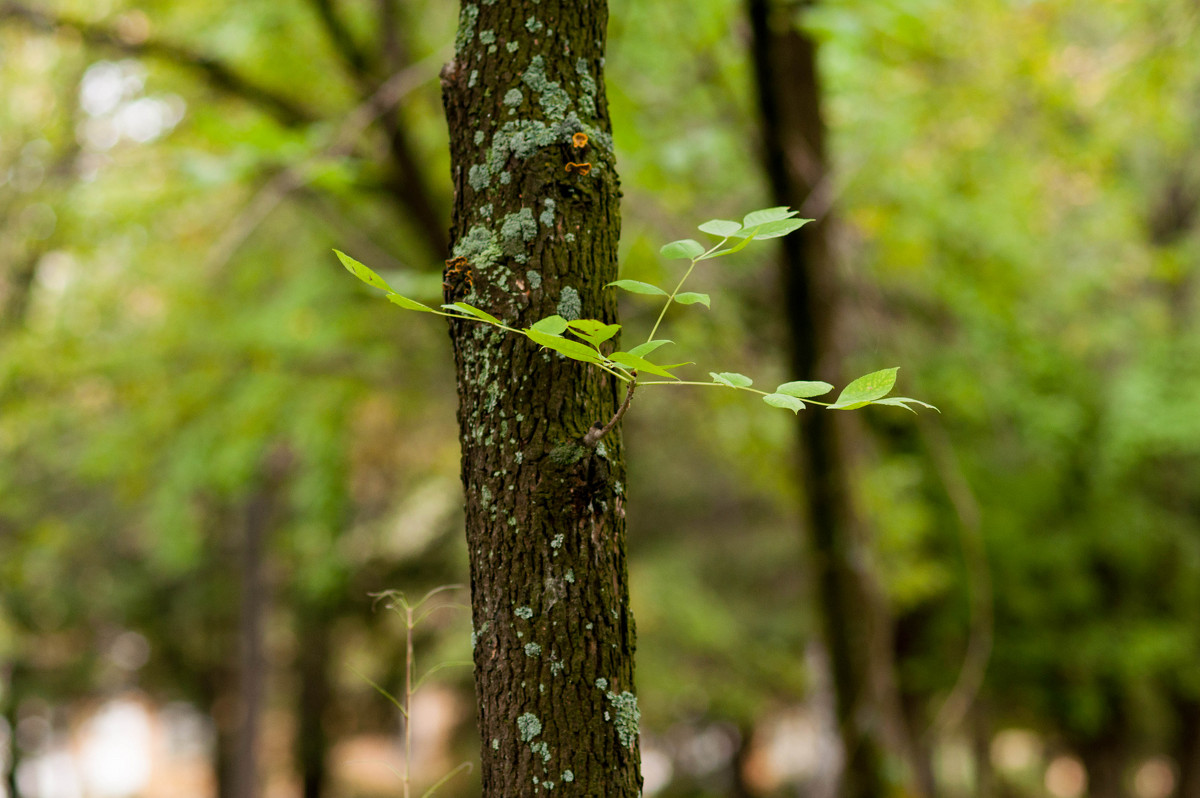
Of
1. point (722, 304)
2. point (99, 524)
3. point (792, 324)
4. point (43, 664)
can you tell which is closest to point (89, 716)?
point (43, 664)

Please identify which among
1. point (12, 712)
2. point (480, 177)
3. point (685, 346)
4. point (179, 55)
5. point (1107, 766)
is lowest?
point (1107, 766)

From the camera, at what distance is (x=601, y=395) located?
1138 mm

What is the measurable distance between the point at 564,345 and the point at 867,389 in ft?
1.06

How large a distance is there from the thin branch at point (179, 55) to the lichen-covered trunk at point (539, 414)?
444 cm

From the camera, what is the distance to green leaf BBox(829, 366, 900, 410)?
0.86 metres

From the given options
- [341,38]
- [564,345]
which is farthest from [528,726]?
[341,38]

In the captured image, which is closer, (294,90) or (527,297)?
(527,297)

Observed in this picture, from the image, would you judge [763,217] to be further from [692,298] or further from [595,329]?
[595,329]

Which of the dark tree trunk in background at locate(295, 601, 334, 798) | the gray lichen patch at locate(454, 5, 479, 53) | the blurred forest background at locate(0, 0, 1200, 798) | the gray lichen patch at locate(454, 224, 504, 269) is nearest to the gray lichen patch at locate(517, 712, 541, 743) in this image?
the gray lichen patch at locate(454, 224, 504, 269)

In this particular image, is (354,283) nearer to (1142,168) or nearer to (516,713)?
(516,713)

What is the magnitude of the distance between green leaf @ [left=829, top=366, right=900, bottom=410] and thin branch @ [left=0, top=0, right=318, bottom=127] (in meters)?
5.03

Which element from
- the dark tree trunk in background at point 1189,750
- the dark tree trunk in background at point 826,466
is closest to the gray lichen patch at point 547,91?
the dark tree trunk in background at point 826,466

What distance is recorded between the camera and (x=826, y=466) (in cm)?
349

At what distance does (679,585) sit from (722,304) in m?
6.05
